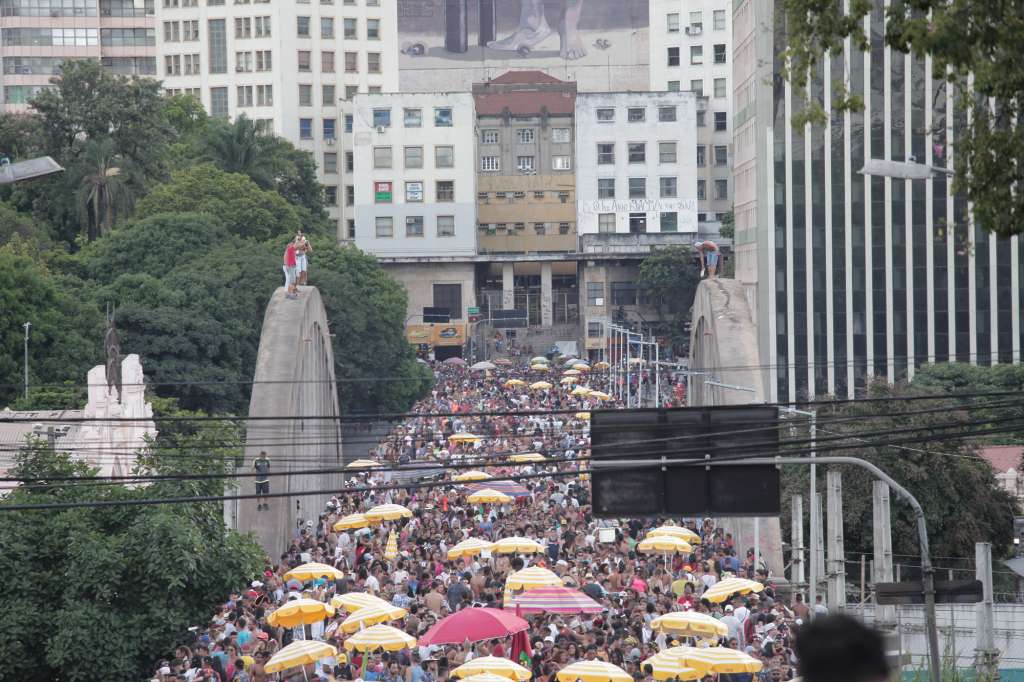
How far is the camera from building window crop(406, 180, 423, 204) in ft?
353

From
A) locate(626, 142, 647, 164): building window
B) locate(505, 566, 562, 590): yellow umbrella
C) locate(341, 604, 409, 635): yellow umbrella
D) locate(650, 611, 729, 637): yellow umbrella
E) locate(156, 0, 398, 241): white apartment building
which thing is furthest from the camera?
locate(156, 0, 398, 241): white apartment building

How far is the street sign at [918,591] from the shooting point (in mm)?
14438

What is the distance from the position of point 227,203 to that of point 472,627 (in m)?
60.7

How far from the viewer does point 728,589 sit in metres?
23.6

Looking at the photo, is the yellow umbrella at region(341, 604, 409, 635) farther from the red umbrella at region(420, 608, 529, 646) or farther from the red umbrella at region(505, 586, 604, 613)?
the red umbrella at region(505, 586, 604, 613)

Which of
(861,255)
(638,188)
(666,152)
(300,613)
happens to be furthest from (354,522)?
(666,152)

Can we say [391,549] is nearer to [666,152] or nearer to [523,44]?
[666,152]

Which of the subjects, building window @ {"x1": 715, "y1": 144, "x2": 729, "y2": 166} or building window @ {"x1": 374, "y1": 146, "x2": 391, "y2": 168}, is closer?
building window @ {"x1": 374, "y1": 146, "x2": 391, "y2": 168}

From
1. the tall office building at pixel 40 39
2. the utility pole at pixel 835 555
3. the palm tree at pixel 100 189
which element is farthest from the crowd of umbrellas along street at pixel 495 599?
the tall office building at pixel 40 39

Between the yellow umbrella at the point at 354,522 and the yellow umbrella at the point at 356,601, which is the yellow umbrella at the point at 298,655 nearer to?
the yellow umbrella at the point at 356,601

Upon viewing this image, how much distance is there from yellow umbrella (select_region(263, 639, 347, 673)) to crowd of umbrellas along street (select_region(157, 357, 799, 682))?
0.07ft

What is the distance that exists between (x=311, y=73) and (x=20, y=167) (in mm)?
101437

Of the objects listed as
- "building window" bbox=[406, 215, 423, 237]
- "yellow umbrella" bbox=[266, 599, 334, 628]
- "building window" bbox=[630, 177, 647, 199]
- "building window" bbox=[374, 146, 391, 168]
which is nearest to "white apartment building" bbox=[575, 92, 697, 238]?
"building window" bbox=[630, 177, 647, 199]

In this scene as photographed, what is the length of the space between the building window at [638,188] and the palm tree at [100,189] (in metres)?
38.8
